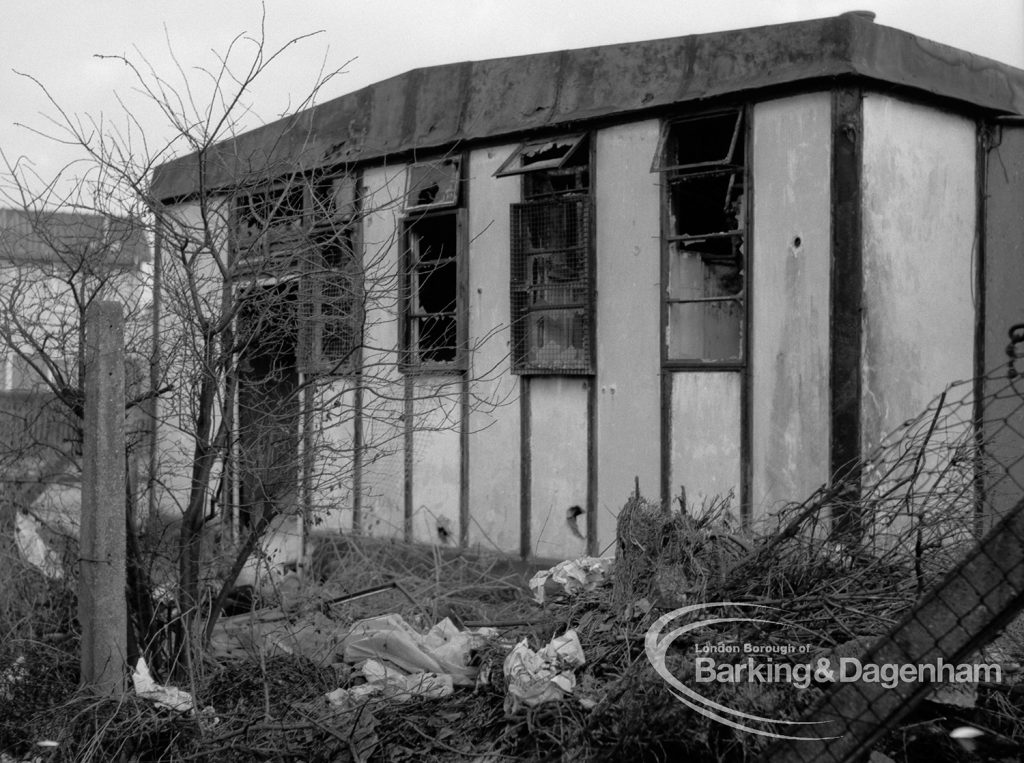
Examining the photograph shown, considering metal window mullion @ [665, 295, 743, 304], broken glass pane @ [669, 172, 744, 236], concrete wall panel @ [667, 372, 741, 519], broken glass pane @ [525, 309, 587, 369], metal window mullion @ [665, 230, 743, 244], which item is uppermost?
broken glass pane @ [669, 172, 744, 236]

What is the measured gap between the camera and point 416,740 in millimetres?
4453

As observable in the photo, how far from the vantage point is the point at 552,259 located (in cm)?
900

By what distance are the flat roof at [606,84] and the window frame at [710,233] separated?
253 mm

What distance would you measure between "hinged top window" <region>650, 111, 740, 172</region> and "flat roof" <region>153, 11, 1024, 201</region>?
8.3 inches

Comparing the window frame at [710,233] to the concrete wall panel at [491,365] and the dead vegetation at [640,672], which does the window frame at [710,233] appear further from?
the dead vegetation at [640,672]

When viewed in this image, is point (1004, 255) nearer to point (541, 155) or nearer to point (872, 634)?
point (541, 155)

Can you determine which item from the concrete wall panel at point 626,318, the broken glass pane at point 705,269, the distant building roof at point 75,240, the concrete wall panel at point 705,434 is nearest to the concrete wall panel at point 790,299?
the concrete wall panel at point 705,434

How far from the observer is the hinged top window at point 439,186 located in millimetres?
9656

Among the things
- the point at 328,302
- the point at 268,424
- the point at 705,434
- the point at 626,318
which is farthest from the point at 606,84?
the point at 268,424

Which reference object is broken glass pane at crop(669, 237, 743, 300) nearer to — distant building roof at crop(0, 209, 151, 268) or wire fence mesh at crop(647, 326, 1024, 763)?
wire fence mesh at crop(647, 326, 1024, 763)

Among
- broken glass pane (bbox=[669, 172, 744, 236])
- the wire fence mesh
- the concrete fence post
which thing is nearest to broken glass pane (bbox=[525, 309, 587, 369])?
broken glass pane (bbox=[669, 172, 744, 236])

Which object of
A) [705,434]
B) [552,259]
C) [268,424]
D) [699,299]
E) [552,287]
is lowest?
[705,434]

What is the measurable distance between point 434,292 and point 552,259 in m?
1.68

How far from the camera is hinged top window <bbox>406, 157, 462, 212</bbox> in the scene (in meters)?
9.66
